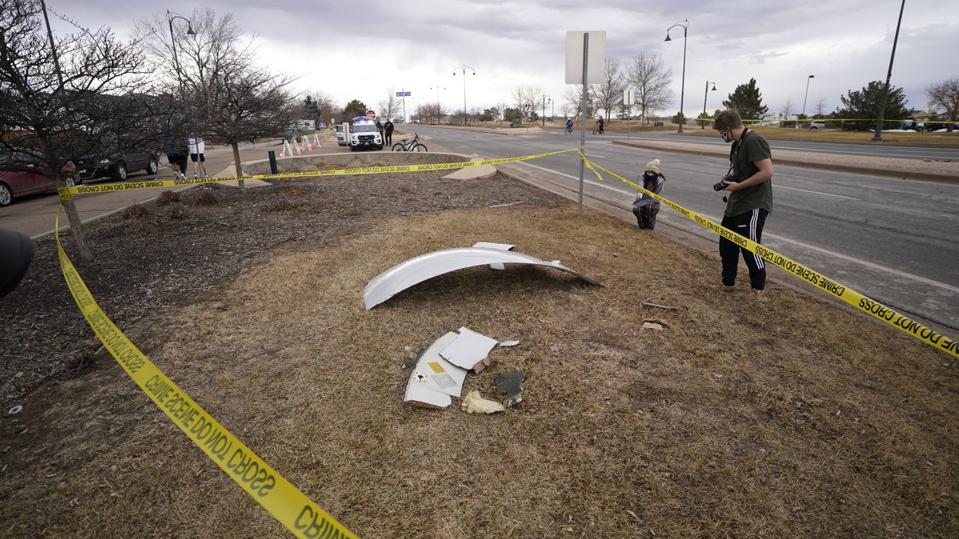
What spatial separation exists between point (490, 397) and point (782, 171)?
1519cm

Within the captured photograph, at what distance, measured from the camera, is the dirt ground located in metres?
2.31

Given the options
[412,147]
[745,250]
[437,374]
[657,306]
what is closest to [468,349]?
[437,374]

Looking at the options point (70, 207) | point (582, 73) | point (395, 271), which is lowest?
point (395, 271)

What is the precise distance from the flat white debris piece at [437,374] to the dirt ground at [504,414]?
0.47ft

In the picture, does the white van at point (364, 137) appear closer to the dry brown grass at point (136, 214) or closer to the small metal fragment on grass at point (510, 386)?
the dry brown grass at point (136, 214)

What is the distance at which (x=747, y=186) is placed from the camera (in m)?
4.47

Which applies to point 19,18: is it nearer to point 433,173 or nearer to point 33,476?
point 33,476

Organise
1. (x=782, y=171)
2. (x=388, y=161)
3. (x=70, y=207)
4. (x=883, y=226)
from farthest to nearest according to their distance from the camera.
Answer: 1. (x=388, y=161)
2. (x=782, y=171)
3. (x=883, y=226)
4. (x=70, y=207)

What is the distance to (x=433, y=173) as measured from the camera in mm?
15367

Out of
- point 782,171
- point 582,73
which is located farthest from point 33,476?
point 782,171

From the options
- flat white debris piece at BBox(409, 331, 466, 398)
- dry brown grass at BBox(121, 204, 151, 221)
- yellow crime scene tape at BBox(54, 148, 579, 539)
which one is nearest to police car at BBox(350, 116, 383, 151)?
dry brown grass at BBox(121, 204, 151, 221)

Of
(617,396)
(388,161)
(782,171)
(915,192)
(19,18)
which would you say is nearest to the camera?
(617,396)

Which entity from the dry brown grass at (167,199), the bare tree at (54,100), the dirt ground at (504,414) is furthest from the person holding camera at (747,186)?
the dry brown grass at (167,199)

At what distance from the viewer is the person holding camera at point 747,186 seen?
4.39 metres
